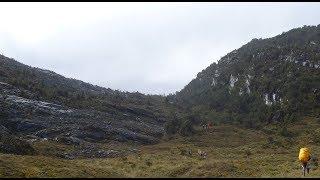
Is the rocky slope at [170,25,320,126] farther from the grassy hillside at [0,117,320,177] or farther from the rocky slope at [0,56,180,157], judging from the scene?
the rocky slope at [0,56,180,157]

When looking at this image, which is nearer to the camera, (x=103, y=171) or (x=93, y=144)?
(x=103, y=171)

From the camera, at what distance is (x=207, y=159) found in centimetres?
4578

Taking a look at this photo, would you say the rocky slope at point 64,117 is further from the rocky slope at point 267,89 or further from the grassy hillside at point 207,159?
the rocky slope at point 267,89

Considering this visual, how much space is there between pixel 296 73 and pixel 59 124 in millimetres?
53297

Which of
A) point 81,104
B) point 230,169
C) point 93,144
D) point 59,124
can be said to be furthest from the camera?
point 81,104

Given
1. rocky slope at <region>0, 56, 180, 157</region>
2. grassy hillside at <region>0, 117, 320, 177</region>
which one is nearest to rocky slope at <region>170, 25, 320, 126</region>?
grassy hillside at <region>0, 117, 320, 177</region>

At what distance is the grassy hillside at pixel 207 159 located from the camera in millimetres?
32031

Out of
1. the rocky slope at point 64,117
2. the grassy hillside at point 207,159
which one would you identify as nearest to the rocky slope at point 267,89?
the grassy hillside at point 207,159

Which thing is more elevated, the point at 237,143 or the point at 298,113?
the point at 298,113

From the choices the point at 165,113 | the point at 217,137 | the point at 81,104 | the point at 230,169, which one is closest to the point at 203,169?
the point at 230,169

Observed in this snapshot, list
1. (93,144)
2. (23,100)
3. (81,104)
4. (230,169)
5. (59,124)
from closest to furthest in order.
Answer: (230,169) → (93,144) → (59,124) → (23,100) → (81,104)

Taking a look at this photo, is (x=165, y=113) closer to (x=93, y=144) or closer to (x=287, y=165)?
(x=93, y=144)

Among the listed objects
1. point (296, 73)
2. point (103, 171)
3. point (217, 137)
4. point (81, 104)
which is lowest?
point (103, 171)

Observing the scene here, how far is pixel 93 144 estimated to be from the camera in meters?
55.5
